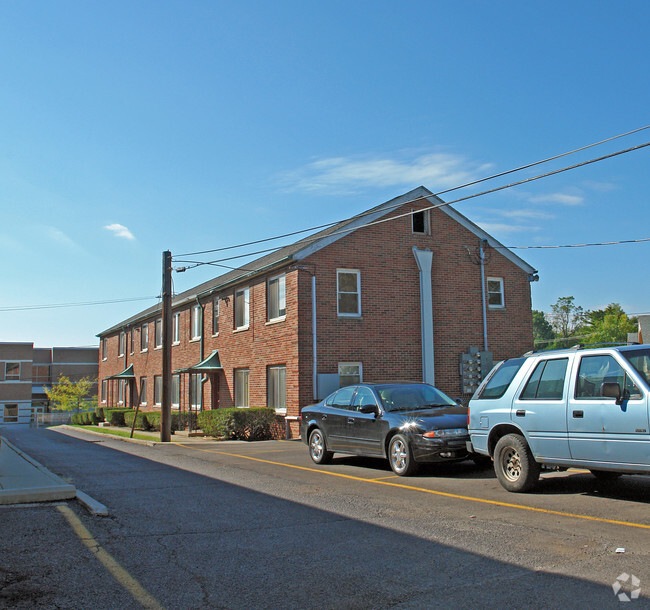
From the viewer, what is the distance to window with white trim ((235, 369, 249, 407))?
25.3 meters

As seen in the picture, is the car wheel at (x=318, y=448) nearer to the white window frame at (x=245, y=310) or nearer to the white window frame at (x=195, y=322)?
the white window frame at (x=245, y=310)

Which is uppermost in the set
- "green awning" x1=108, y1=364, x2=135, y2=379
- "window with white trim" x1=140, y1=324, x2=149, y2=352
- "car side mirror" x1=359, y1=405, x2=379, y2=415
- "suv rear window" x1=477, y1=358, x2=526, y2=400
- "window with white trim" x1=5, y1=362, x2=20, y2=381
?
"window with white trim" x1=140, y1=324, x2=149, y2=352

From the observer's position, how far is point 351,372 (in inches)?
842

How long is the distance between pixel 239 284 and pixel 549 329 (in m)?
92.7

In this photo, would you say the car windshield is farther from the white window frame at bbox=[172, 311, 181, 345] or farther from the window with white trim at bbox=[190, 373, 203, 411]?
the white window frame at bbox=[172, 311, 181, 345]

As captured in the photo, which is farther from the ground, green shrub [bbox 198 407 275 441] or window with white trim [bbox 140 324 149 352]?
window with white trim [bbox 140 324 149 352]

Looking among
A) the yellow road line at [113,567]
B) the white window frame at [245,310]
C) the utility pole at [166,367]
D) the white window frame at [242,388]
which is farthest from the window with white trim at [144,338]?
the yellow road line at [113,567]

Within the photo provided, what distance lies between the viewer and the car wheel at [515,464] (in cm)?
900

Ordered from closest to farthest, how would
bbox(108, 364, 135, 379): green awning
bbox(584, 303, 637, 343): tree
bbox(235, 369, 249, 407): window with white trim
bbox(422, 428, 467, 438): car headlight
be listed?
bbox(422, 428, 467, 438): car headlight < bbox(235, 369, 249, 407): window with white trim < bbox(108, 364, 135, 379): green awning < bbox(584, 303, 637, 343): tree

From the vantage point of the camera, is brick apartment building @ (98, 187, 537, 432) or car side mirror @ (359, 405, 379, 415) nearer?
car side mirror @ (359, 405, 379, 415)

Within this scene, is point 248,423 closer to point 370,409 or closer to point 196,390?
point 196,390

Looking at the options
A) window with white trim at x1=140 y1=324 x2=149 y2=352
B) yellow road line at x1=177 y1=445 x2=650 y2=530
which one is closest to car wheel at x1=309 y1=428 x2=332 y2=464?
yellow road line at x1=177 y1=445 x2=650 y2=530

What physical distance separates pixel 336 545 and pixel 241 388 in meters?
19.6

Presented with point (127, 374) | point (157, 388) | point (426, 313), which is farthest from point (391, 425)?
point (127, 374)
